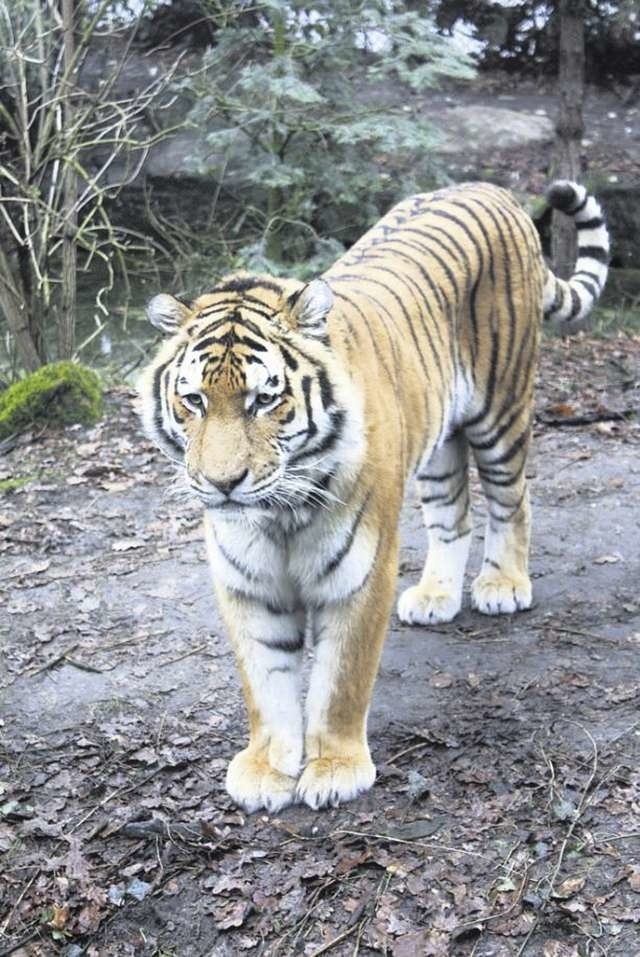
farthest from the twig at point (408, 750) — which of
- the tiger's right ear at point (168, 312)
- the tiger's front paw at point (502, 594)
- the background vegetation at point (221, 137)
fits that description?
the background vegetation at point (221, 137)

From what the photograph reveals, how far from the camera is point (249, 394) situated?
2.90 metres

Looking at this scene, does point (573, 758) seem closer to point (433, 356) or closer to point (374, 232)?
point (433, 356)

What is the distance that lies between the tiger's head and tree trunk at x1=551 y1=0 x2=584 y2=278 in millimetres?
6524

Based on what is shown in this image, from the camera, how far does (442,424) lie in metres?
4.13

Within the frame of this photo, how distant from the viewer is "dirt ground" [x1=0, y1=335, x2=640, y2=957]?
298cm

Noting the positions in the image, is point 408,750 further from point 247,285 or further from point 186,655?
point 247,285

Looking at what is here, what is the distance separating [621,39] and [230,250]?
21.5 feet

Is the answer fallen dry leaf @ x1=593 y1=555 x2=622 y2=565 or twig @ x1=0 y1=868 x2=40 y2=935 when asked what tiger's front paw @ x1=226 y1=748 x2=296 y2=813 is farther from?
fallen dry leaf @ x1=593 y1=555 x2=622 y2=565

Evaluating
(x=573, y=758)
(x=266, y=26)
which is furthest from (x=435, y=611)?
(x=266, y=26)

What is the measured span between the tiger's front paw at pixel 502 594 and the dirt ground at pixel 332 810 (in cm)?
5

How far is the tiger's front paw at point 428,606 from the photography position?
4582 mm

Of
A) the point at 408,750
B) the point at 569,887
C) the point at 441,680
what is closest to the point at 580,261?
the point at 441,680

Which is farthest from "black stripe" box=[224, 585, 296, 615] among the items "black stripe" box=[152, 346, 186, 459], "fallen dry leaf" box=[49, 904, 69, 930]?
"fallen dry leaf" box=[49, 904, 69, 930]

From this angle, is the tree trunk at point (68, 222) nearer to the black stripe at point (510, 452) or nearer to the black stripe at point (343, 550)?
the black stripe at point (510, 452)
